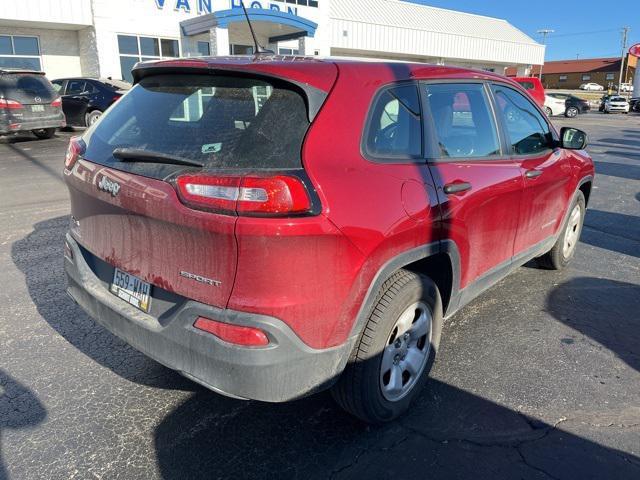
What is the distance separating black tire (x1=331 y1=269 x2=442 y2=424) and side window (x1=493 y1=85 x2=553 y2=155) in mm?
1581

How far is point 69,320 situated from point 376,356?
2.45 meters

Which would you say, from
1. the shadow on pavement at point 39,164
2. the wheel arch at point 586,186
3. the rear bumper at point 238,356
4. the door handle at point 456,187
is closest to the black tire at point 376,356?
the rear bumper at point 238,356

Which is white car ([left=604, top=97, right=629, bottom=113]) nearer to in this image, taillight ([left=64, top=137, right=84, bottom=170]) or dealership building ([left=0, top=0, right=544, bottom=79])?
dealership building ([left=0, top=0, right=544, bottom=79])

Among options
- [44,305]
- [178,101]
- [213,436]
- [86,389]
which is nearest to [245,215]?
[178,101]

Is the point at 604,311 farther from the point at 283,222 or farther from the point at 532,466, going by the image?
the point at 283,222

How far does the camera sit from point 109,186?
8.06ft

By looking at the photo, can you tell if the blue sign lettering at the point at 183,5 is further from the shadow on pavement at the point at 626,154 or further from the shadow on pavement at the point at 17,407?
the shadow on pavement at the point at 17,407

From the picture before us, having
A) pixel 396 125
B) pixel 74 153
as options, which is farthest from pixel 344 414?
pixel 74 153

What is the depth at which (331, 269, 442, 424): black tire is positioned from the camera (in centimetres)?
245

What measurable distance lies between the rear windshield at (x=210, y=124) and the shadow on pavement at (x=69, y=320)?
52.1 inches

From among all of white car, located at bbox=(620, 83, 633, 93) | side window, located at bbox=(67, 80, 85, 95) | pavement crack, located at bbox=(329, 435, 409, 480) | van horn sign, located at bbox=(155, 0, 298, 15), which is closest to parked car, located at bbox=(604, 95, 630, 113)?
van horn sign, located at bbox=(155, 0, 298, 15)

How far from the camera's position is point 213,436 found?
2590 millimetres

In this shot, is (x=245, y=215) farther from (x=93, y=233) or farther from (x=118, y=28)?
(x=118, y=28)

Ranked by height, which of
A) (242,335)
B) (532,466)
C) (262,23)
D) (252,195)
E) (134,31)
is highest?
(262,23)
